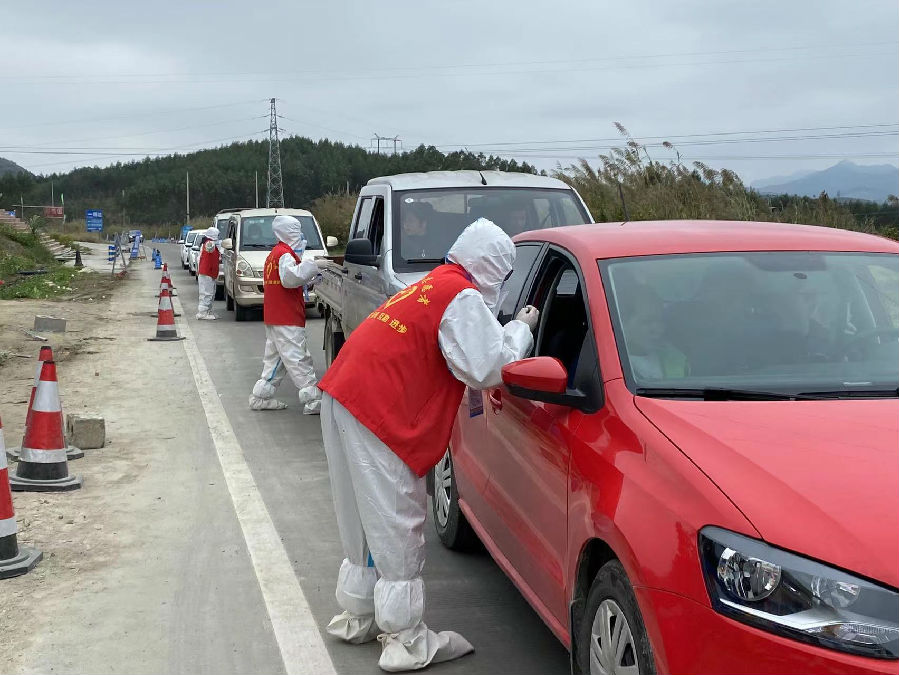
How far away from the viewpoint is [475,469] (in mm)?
5066

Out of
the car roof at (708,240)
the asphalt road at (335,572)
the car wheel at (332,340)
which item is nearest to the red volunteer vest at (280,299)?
the car wheel at (332,340)

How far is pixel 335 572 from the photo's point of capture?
18.3ft

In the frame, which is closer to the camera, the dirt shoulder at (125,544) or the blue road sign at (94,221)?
the dirt shoulder at (125,544)

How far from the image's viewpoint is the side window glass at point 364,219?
984cm

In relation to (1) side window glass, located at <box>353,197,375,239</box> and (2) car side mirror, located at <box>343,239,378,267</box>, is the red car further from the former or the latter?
(1) side window glass, located at <box>353,197,375,239</box>

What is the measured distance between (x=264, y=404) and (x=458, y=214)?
2.85 m

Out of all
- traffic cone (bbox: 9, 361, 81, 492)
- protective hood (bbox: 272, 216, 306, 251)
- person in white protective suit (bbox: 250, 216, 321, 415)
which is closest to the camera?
traffic cone (bbox: 9, 361, 81, 492)

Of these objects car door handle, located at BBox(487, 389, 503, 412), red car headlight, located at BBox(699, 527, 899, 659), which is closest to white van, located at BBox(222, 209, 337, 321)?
car door handle, located at BBox(487, 389, 503, 412)

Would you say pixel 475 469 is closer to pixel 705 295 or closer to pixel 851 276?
pixel 705 295

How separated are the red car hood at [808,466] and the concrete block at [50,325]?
15.7 meters

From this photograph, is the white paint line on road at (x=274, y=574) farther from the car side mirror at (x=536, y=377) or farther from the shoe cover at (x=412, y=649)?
the car side mirror at (x=536, y=377)

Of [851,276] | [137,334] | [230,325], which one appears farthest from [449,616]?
[230,325]

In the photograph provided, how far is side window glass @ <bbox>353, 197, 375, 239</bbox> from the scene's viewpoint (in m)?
9.84

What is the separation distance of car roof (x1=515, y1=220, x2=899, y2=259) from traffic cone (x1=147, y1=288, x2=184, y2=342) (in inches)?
500
